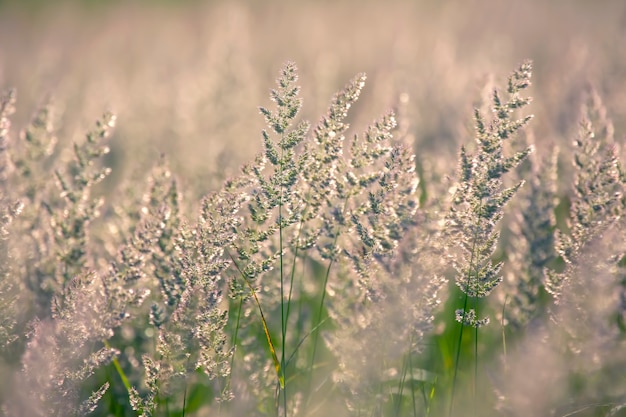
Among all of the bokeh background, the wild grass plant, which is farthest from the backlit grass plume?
the bokeh background

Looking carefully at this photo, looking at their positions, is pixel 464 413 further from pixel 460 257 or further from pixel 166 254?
pixel 166 254

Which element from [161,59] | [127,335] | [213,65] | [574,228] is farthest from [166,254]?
[161,59]

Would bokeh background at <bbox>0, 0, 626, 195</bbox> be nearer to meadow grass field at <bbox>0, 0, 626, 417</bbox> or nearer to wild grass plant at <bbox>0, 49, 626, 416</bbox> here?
meadow grass field at <bbox>0, 0, 626, 417</bbox>

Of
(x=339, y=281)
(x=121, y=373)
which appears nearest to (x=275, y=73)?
(x=339, y=281)

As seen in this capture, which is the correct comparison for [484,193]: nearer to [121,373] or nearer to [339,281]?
[339,281]

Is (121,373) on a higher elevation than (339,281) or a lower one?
lower

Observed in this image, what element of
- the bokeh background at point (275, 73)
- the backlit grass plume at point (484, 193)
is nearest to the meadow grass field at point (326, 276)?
the backlit grass plume at point (484, 193)
